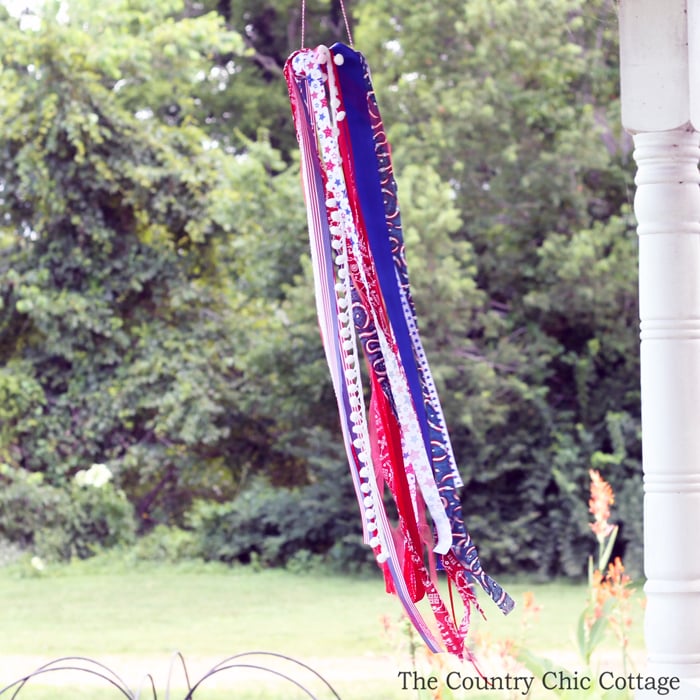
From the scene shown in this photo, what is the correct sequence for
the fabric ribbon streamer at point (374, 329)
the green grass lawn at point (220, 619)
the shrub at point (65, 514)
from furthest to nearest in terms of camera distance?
1. the shrub at point (65, 514)
2. the green grass lawn at point (220, 619)
3. the fabric ribbon streamer at point (374, 329)

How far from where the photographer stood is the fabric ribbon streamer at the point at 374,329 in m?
1.64

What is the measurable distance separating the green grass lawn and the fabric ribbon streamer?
2.33 meters

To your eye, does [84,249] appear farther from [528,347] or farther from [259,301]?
[528,347]

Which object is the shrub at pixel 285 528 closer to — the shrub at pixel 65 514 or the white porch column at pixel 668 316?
the shrub at pixel 65 514

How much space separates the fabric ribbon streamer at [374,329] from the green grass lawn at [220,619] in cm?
233

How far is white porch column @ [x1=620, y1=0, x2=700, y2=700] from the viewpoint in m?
1.71

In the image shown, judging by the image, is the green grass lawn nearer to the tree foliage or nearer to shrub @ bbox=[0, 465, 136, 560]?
shrub @ bbox=[0, 465, 136, 560]

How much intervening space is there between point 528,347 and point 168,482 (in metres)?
2.48

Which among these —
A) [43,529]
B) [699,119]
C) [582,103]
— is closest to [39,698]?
[43,529]

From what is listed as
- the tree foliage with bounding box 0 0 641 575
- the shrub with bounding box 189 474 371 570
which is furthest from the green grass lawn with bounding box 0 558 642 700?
the tree foliage with bounding box 0 0 641 575

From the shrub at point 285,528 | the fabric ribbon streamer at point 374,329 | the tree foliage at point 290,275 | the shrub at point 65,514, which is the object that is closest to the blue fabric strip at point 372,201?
the fabric ribbon streamer at point 374,329

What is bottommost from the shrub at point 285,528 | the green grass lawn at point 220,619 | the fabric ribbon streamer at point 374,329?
the green grass lawn at point 220,619

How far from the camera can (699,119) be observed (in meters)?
1.65

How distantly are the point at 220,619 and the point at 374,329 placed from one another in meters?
3.67
